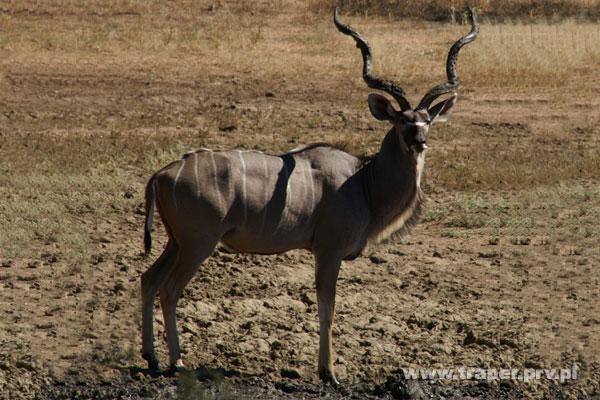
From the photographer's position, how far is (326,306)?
707cm

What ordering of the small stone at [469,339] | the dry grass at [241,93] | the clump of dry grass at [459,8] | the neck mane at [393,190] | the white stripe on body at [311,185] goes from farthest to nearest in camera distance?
1. the clump of dry grass at [459,8]
2. the dry grass at [241,93]
3. the small stone at [469,339]
4. the neck mane at [393,190]
5. the white stripe on body at [311,185]

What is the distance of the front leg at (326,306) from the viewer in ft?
23.2

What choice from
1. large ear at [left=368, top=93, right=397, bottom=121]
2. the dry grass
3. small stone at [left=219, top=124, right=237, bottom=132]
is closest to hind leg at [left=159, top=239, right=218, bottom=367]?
large ear at [left=368, top=93, right=397, bottom=121]

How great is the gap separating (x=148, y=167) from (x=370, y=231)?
459cm

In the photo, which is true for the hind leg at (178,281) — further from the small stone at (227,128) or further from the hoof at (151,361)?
the small stone at (227,128)

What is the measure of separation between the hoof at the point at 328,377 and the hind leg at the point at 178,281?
31.8 inches

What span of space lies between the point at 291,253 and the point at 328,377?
2224 mm

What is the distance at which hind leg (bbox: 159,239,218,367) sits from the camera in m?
6.72

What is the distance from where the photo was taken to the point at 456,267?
366 inches

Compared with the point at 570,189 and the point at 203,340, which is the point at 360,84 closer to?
the point at 570,189

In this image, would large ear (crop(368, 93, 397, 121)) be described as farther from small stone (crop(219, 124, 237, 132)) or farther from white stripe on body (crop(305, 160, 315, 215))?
small stone (crop(219, 124, 237, 132))

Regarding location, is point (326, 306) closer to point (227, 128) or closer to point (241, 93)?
point (227, 128)

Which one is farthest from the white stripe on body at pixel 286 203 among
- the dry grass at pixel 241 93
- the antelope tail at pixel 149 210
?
the dry grass at pixel 241 93

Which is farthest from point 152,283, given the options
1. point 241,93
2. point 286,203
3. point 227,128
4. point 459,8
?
point 459,8
